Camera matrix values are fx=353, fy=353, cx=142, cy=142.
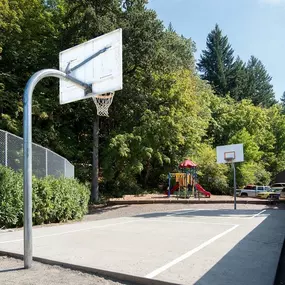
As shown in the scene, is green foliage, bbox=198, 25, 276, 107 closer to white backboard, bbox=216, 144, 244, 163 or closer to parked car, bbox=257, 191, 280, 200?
parked car, bbox=257, 191, 280, 200

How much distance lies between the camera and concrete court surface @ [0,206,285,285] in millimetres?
5469

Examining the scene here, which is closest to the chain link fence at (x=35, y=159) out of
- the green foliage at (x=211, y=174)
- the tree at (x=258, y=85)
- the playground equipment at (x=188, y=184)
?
the playground equipment at (x=188, y=184)

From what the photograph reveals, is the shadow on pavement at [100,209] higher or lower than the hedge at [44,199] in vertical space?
lower

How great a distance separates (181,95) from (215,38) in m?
46.6

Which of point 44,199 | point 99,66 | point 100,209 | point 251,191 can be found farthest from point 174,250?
point 251,191

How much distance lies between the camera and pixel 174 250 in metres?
7.31

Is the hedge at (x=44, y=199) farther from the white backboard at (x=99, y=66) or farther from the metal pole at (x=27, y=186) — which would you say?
the metal pole at (x=27, y=186)

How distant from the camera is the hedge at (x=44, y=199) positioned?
459 inches

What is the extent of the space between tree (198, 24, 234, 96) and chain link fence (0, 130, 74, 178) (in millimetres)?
49255

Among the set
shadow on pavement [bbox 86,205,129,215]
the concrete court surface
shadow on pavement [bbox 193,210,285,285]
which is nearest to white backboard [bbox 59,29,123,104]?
the concrete court surface

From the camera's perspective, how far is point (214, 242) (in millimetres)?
8297

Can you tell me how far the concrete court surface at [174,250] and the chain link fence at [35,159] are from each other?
3530 mm

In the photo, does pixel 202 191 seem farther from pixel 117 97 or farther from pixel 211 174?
pixel 117 97

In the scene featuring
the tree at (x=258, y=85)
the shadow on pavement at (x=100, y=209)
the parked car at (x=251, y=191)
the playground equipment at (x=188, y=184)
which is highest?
the tree at (x=258, y=85)
